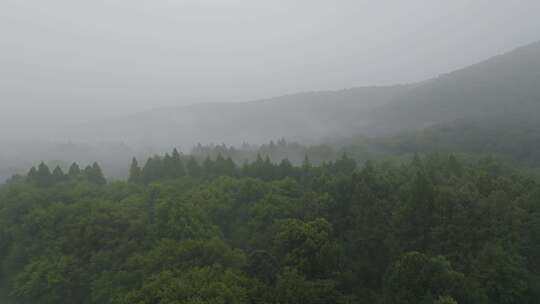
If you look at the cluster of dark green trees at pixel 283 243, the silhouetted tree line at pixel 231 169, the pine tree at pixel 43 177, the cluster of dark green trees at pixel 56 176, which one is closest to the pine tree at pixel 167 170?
the silhouetted tree line at pixel 231 169

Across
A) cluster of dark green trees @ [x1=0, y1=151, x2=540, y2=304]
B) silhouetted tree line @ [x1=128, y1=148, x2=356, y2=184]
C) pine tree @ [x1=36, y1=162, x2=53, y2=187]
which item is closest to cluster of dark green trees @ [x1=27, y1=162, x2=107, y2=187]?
pine tree @ [x1=36, y1=162, x2=53, y2=187]

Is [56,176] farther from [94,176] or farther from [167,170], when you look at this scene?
[167,170]

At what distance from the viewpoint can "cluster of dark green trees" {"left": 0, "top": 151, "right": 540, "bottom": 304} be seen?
37.7 m

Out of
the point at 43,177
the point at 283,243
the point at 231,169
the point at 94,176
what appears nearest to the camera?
the point at 283,243

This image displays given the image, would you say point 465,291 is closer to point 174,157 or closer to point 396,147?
point 174,157

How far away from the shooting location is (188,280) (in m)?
38.1

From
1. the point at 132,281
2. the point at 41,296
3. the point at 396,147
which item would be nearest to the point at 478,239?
the point at 132,281

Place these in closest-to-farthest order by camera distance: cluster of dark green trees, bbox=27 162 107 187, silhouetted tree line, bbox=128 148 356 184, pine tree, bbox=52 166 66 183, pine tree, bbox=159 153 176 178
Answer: cluster of dark green trees, bbox=27 162 107 187 → silhouetted tree line, bbox=128 148 356 184 → pine tree, bbox=52 166 66 183 → pine tree, bbox=159 153 176 178

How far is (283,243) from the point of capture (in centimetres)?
4525

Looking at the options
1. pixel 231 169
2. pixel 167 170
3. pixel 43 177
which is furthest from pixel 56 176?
pixel 231 169

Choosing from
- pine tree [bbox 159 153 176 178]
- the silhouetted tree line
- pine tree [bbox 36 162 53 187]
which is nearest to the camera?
pine tree [bbox 36 162 53 187]

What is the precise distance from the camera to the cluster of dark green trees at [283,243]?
37.7 metres

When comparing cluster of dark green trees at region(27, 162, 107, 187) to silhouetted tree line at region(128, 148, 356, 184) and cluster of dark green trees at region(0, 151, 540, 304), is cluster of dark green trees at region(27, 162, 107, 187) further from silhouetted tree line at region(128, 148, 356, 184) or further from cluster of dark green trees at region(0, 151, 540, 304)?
cluster of dark green trees at region(0, 151, 540, 304)

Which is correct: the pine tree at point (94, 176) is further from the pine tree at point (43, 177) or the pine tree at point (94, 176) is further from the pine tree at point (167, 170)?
the pine tree at point (167, 170)
